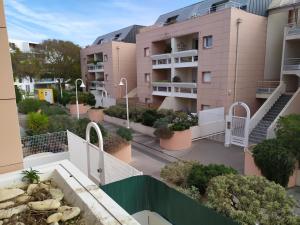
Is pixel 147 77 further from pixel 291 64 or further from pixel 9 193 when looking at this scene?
pixel 9 193

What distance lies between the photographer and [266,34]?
19062 mm

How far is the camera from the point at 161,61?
24188mm

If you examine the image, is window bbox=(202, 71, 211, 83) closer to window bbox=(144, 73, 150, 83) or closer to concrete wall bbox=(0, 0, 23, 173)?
window bbox=(144, 73, 150, 83)

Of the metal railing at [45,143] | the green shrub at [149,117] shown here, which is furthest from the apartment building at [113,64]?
the metal railing at [45,143]

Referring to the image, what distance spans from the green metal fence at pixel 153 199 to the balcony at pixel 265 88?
1710cm

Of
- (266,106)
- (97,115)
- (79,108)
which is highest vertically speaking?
(266,106)

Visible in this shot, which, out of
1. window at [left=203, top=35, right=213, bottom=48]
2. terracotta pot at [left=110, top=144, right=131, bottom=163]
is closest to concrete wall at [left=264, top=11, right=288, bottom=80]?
window at [left=203, top=35, right=213, bottom=48]

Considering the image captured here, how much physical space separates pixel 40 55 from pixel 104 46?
11.6m

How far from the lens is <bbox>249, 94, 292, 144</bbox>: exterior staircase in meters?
14.7

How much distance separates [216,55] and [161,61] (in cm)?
732

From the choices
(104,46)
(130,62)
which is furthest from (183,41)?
(104,46)

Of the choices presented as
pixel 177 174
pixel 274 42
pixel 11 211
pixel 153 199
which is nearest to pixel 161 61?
pixel 274 42

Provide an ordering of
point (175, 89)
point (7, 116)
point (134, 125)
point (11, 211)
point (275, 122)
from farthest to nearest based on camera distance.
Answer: point (175, 89) → point (134, 125) → point (275, 122) → point (7, 116) → point (11, 211)

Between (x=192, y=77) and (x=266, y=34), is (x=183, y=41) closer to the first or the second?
(x=192, y=77)
